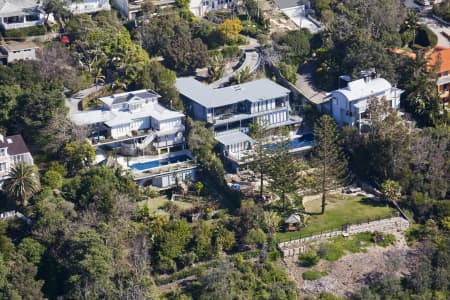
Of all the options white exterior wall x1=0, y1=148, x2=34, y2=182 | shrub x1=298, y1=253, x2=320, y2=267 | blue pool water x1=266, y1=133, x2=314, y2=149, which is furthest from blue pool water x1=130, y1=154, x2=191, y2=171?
shrub x1=298, y1=253, x2=320, y2=267

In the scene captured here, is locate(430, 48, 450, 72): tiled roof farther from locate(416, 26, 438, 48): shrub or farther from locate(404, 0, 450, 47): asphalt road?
locate(404, 0, 450, 47): asphalt road

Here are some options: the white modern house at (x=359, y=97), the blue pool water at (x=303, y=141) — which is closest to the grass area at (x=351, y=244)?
the blue pool water at (x=303, y=141)

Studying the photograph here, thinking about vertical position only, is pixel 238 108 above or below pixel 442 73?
below

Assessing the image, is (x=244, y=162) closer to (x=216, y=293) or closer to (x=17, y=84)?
(x=216, y=293)

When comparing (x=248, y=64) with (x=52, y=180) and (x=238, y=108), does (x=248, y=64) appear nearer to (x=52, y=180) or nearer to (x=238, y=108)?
(x=238, y=108)

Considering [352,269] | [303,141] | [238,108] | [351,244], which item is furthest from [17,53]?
[352,269]

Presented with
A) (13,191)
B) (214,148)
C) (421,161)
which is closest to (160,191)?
(214,148)

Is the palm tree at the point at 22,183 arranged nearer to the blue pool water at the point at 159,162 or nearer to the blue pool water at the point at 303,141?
the blue pool water at the point at 159,162
